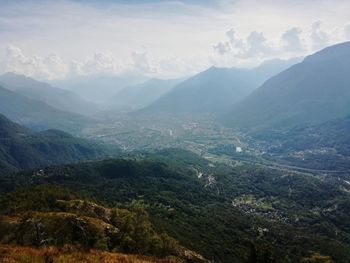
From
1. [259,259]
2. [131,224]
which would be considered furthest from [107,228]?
[259,259]

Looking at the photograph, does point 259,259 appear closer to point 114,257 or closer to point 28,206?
point 114,257

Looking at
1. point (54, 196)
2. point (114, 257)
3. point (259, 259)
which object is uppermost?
point (114, 257)

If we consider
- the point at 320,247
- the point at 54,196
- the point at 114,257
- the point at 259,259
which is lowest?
the point at 320,247

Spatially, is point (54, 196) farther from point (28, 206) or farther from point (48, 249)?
point (48, 249)

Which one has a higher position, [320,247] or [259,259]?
[259,259]

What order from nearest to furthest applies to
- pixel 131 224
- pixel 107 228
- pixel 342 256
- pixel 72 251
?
pixel 72 251 < pixel 107 228 < pixel 131 224 < pixel 342 256

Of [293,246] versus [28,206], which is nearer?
[28,206]

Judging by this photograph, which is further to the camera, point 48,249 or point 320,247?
point 320,247

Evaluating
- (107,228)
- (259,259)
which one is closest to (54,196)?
(107,228)

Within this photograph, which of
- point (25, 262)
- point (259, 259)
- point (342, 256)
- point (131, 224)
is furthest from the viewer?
point (342, 256)
